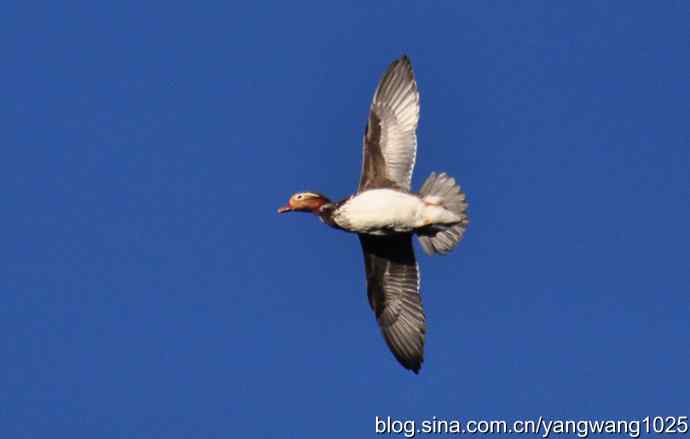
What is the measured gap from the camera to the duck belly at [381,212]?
71.4 feet

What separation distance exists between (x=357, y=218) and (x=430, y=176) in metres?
1.12

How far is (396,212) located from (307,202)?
1.21m

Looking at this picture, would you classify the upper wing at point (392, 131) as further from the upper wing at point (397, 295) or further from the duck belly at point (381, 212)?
the upper wing at point (397, 295)

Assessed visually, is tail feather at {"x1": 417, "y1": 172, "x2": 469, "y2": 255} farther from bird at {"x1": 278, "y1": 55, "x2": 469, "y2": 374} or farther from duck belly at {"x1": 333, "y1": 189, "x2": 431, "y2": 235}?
duck belly at {"x1": 333, "y1": 189, "x2": 431, "y2": 235}

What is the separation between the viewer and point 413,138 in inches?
888

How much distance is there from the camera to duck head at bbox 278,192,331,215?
2223 cm

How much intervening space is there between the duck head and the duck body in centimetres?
32

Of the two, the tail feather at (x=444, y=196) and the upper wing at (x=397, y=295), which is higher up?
the tail feather at (x=444, y=196)

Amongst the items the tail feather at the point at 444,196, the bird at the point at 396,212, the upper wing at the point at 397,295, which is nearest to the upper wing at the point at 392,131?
the bird at the point at 396,212

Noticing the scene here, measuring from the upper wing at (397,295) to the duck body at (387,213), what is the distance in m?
1.13

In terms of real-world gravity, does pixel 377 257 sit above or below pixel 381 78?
below

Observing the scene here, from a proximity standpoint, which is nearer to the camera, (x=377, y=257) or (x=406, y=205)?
(x=406, y=205)

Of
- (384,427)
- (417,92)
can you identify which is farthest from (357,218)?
(384,427)

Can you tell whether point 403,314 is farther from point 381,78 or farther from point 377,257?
point 381,78
